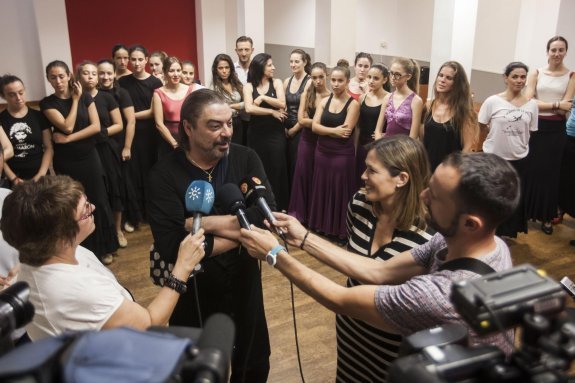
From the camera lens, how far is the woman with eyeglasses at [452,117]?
399 cm

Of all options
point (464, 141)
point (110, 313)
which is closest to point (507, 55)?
point (464, 141)

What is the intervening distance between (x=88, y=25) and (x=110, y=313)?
7.31m

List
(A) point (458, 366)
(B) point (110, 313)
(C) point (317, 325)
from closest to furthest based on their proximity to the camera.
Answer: (A) point (458, 366) < (B) point (110, 313) < (C) point (317, 325)

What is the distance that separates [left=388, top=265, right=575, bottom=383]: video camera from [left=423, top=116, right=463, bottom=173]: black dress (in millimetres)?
3289

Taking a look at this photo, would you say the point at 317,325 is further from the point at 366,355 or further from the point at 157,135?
the point at 157,135

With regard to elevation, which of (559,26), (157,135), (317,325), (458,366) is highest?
(559,26)

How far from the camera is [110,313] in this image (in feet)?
4.61

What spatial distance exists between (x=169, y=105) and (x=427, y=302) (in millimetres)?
3847

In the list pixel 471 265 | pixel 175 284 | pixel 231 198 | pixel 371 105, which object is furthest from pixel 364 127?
pixel 471 265

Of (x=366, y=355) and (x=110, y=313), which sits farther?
(x=366, y=355)

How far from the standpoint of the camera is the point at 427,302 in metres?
1.21

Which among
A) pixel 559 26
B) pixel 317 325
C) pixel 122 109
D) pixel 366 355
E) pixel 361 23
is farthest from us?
pixel 361 23

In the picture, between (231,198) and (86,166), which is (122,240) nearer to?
(86,166)

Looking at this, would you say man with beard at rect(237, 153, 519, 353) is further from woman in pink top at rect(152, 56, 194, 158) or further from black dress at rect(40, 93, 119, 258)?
woman in pink top at rect(152, 56, 194, 158)
